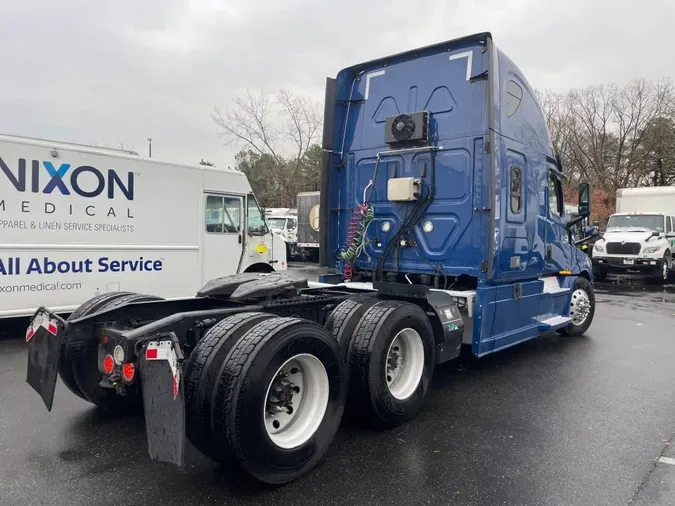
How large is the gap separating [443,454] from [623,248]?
1517 centimetres

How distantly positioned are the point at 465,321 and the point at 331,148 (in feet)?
8.84

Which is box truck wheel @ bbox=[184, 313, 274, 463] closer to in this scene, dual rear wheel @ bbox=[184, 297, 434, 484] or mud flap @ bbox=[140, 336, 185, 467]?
dual rear wheel @ bbox=[184, 297, 434, 484]

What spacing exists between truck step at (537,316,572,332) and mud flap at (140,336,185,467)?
480cm

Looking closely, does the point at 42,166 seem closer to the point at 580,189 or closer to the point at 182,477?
the point at 182,477

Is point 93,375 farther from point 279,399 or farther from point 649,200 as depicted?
point 649,200

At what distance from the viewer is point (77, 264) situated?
7656 millimetres

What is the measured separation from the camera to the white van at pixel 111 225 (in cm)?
711

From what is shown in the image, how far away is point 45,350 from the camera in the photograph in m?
3.71

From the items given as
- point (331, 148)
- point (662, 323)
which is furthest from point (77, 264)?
point (662, 323)

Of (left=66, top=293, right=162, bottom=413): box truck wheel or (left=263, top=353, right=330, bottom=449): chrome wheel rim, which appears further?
(left=66, top=293, right=162, bottom=413): box truck wheel

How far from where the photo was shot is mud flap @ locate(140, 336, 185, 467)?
2.79 m

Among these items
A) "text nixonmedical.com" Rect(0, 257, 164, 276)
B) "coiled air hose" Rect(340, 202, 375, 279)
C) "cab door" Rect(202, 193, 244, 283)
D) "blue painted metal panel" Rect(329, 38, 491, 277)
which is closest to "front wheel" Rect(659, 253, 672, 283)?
"cab door" Rect(202, 193, 244, 283)

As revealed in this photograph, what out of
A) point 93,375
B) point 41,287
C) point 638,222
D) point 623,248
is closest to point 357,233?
point 93,375

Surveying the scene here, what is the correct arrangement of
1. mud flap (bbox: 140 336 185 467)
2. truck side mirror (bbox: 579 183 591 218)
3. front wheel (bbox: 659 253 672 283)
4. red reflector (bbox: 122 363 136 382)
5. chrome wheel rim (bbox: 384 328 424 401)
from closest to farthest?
1. mud flap (bbox: 140 336 185 467)
2. red reflector (bbox: 122 363 136 382)
3. chrome wheel rim (bbox: 384 328 424 401)
4. truck side mirror (bbox: 579 183 591 218)
5. front wheel (bbox: 659 253 672 283)
